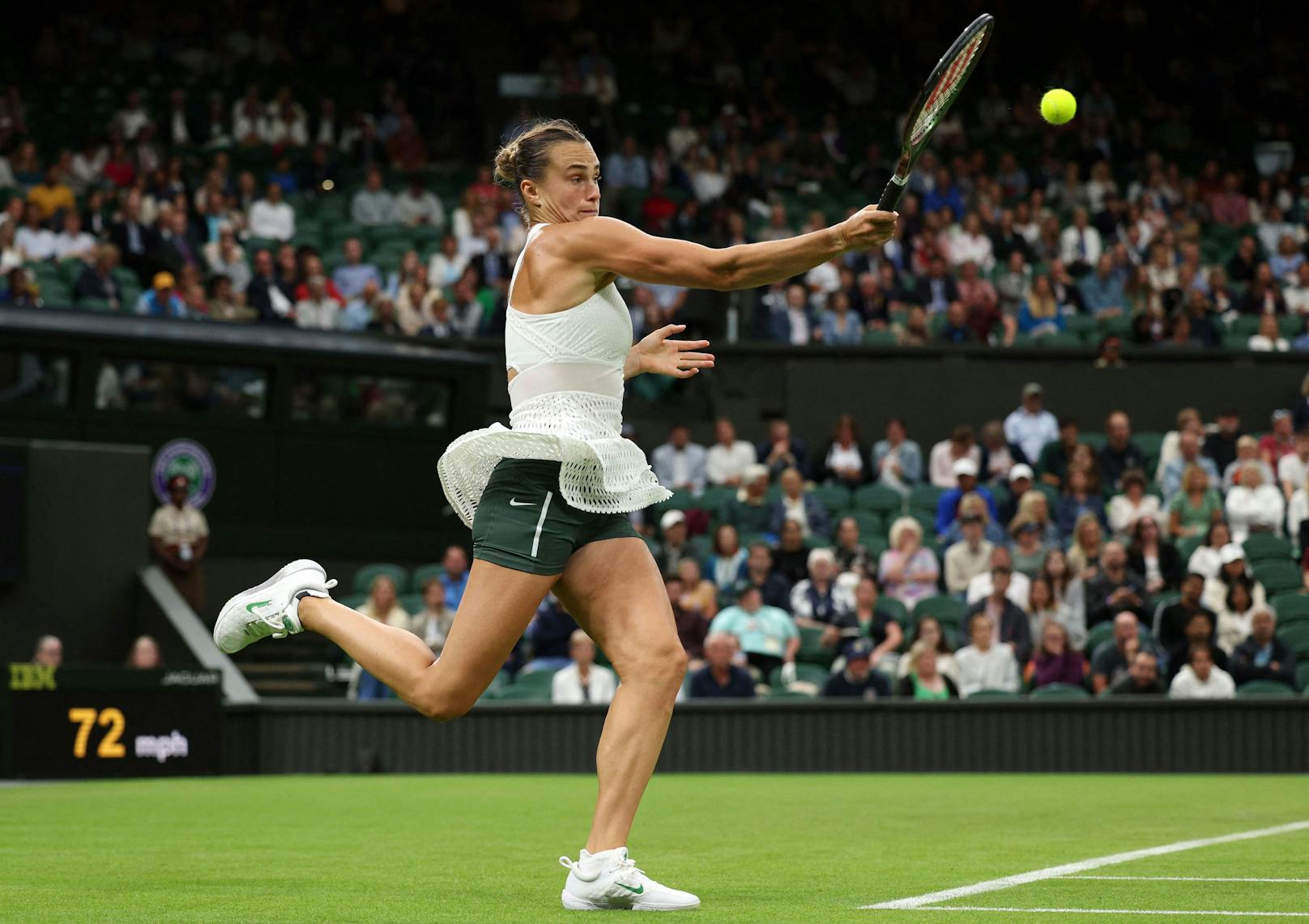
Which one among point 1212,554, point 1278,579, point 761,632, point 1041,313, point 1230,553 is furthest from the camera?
point 1041,313

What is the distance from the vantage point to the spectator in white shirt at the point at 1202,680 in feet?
48.6

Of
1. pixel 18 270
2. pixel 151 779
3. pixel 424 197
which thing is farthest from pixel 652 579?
pixel 424 197

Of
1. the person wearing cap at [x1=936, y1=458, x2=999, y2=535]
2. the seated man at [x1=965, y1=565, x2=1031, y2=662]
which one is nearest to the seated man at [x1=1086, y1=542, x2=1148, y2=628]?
the seated man at [x1=965, y1=565, x2=1031, y2=662]

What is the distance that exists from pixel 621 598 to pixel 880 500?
43.1ft

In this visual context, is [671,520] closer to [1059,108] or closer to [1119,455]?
[1119,455]

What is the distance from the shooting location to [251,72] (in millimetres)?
26156

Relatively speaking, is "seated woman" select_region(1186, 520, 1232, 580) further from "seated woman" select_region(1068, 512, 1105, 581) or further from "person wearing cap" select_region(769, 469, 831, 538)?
"person wearing cap" select_region(769, 469, 831, 538)

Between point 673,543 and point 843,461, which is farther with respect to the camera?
point 843,461

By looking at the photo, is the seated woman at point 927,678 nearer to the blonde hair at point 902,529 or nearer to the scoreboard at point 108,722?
the blonde hair at point 902,529

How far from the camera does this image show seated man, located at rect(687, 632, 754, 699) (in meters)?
15.0

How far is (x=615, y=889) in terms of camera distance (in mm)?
5031

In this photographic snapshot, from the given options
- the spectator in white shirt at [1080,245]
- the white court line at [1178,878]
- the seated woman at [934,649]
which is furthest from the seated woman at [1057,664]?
the white court line at [1178,878]

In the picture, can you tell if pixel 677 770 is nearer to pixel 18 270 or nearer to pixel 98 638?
pixel 98 638

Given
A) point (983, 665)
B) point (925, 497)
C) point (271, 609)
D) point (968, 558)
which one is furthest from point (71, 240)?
point (271, 609)
